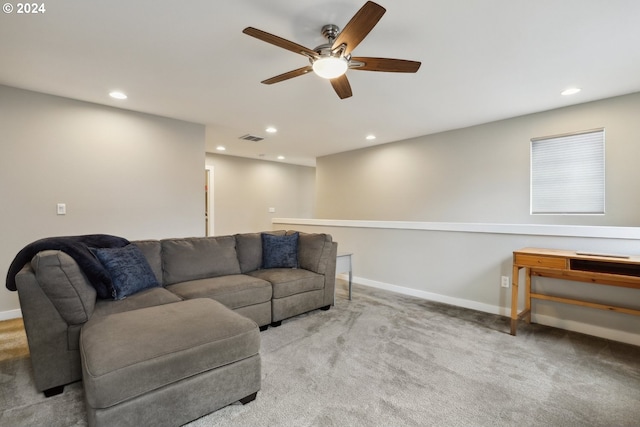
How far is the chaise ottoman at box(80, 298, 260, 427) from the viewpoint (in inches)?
51.8

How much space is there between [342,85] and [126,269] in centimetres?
226

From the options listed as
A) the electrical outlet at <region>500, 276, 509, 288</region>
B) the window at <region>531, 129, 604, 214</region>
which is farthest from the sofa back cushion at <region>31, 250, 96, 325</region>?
the window at <region>531, 129, 604, 214</region>

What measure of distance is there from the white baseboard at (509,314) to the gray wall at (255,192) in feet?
11.7

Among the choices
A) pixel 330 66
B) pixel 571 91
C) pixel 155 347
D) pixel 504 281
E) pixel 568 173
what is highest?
pixel 571 91

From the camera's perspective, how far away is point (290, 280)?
3002 millimetres

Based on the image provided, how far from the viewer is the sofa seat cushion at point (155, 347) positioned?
131 cm

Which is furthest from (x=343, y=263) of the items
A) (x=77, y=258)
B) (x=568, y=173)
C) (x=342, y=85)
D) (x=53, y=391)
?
(x=568, y=173)

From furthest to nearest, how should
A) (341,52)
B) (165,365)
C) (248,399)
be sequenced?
(341,52) → (248,399) → (165,365)

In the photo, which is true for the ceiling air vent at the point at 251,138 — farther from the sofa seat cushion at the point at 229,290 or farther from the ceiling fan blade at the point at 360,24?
the ceiling fan blade at the point at 360,24

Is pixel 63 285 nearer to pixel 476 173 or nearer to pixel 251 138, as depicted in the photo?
pixel 251 138

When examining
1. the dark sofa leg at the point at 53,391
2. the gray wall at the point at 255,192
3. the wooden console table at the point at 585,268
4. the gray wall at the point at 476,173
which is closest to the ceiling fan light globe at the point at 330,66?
the wooden console table at the point at 585,268

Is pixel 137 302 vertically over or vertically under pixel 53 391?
over

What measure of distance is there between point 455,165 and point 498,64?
2.07m

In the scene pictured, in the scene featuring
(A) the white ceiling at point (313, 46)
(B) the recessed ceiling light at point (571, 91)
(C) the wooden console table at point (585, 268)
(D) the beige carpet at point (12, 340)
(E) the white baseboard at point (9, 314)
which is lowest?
(D) the beige carpet at point (12, 340)
